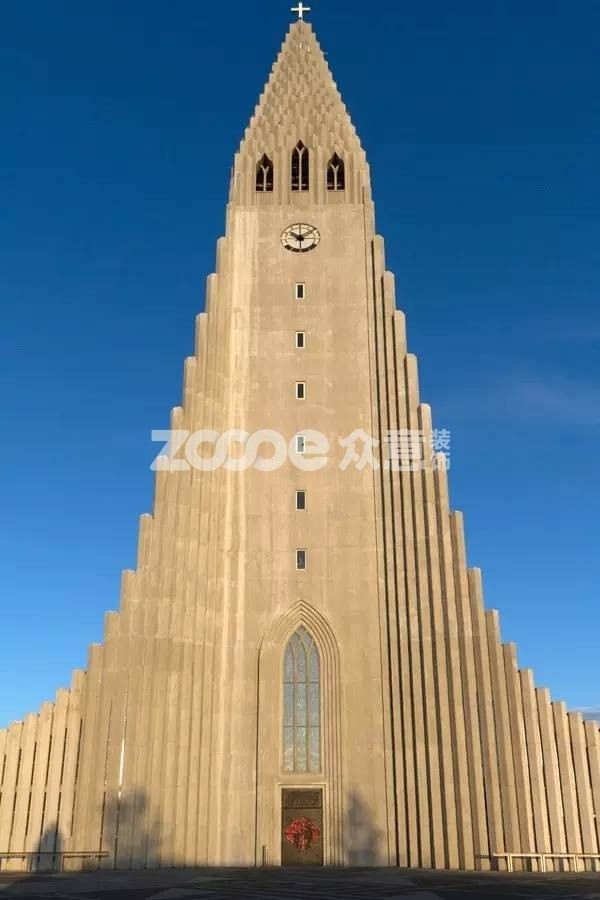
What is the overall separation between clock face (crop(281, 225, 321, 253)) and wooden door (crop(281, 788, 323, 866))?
27.1m

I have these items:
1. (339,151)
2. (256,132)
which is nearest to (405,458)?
(339,151)

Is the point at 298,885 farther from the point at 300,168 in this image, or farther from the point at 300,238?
the point at 300,168

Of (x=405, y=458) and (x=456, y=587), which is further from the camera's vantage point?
(x=405, y=458)

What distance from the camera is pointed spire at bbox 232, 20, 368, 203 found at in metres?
45.3

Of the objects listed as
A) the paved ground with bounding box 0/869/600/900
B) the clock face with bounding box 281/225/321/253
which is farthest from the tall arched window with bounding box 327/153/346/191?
the paved ground with bounding box 0/869/600/900

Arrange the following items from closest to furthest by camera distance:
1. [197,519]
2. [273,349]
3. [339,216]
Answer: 1. [197,519]
2. [273,349]
3. [339,216]

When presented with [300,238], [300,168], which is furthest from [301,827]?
[300,168]

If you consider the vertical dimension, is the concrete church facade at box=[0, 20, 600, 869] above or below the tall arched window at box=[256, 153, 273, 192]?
below

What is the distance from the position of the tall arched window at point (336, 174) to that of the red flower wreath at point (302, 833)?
107 ft

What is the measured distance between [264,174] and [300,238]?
5.32 meters

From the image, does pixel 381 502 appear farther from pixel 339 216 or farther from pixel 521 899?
pixel 521 899

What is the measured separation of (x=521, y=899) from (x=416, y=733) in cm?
1330

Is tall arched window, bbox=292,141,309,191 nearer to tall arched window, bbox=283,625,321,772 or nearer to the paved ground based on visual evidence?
tall arched window, bbox=283,625,321,772

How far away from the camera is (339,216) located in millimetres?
43562
